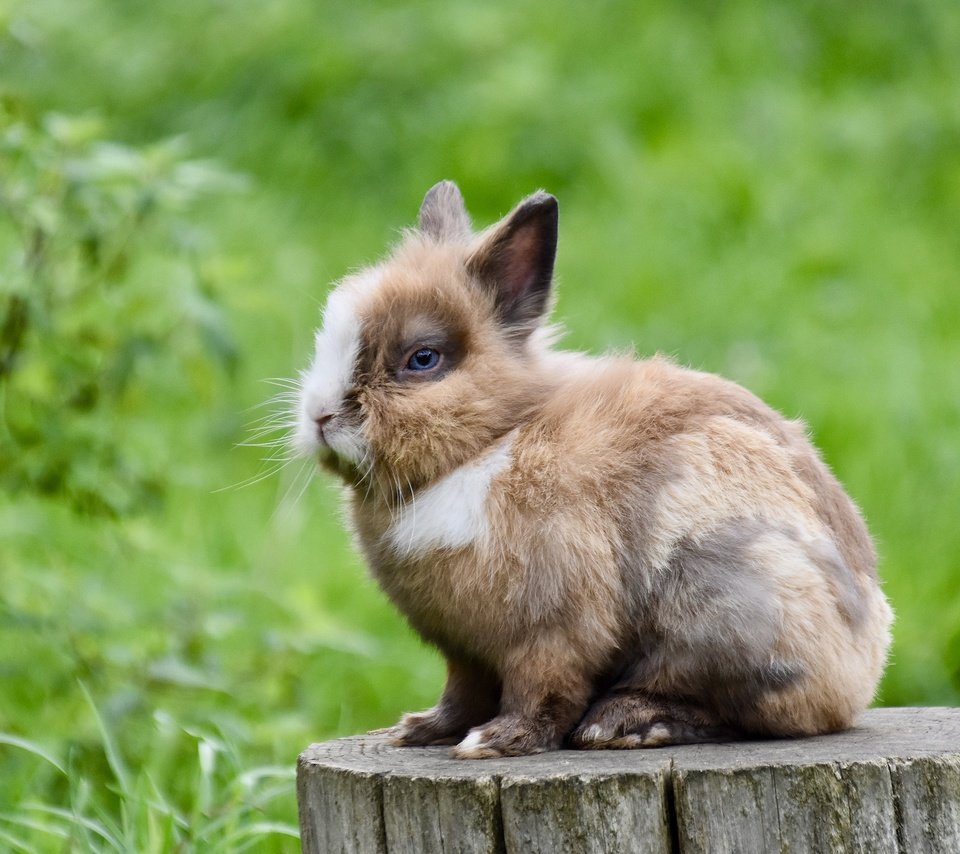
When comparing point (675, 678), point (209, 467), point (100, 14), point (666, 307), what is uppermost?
point (100, 14)

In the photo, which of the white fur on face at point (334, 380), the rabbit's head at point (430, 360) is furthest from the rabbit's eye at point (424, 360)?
the white fur on face at point (334, 380)

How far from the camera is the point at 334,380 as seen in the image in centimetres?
299

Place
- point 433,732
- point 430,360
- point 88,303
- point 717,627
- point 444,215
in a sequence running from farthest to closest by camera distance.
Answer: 1. point 88,303
2. point 444,215
3. point 433,732
4. point 430,360
5. point 717,627

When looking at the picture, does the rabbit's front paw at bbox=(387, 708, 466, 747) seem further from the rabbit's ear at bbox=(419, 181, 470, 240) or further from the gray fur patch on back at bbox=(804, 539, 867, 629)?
the rabbit's ear at bbox=(419, 181, 470, 240)

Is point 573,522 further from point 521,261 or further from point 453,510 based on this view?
point 521,261

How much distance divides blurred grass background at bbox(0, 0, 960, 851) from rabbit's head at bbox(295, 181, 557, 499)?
0.41 metres

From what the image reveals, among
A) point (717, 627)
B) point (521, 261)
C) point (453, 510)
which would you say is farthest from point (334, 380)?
point (717, 627)

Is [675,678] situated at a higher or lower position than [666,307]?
lower

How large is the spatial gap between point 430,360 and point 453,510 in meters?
0.35

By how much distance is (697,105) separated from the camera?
9609 millimetres

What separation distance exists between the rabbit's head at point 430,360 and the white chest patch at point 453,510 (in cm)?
4

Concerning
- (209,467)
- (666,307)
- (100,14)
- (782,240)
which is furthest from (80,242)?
(100,14)

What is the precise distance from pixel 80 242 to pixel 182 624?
1375 millimetres

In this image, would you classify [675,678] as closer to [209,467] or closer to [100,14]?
[209,467]
